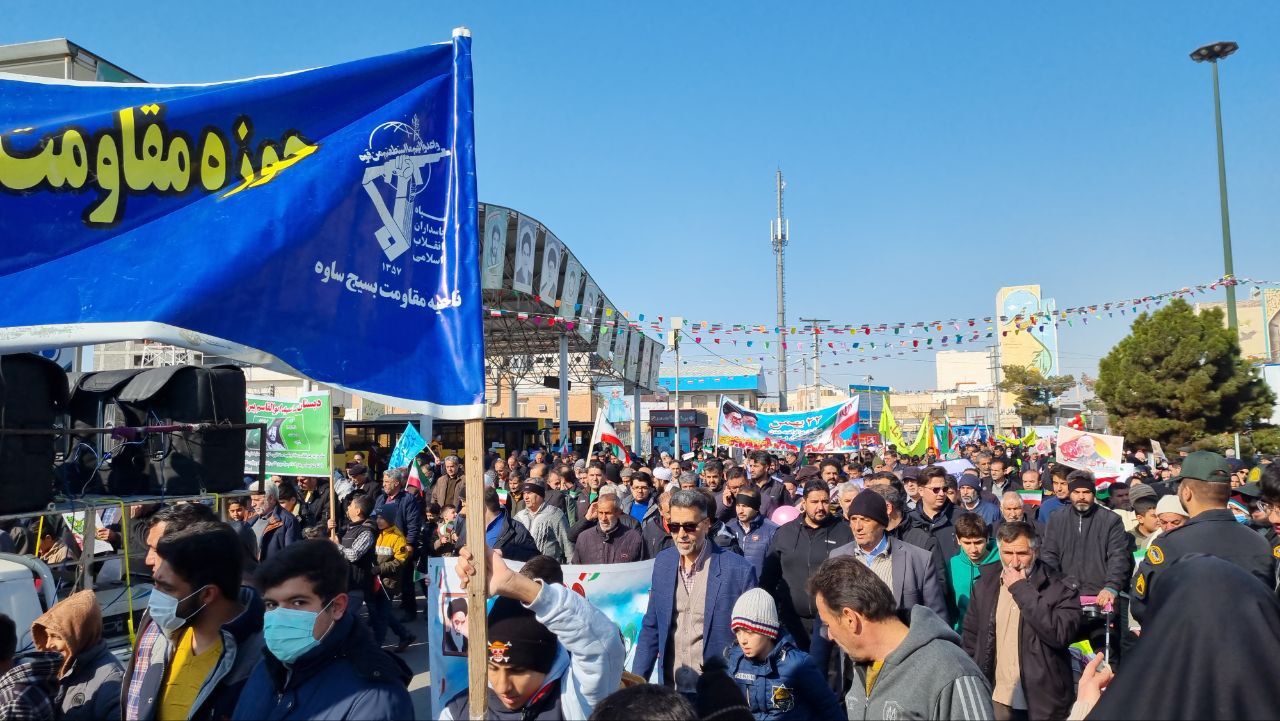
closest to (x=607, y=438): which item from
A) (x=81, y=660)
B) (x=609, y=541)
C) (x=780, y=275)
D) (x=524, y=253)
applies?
(x=524, y=253)

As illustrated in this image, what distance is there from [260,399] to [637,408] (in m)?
26.5

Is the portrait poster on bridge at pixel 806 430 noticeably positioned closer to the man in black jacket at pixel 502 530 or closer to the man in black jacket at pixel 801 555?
the man in black jacket at pixel 502 530

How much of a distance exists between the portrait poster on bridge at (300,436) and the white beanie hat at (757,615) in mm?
7858

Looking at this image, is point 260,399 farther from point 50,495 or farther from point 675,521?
point 675,521

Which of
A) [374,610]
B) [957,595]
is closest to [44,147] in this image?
[957,595]

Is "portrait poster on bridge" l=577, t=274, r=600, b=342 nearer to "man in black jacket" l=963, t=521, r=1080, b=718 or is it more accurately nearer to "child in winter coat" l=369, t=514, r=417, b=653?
"child in winter coat" l=369, t=514, r=417, b=653

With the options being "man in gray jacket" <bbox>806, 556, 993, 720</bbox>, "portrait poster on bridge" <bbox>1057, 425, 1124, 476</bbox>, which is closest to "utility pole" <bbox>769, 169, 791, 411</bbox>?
"portrait poster on bridge" <bbox>1057, 425, 1124, 476</bbox>

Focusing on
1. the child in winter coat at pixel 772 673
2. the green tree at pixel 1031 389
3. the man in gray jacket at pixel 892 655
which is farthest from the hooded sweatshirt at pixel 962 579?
→ the green tree at pixel 1031 389

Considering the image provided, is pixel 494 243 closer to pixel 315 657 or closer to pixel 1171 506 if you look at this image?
pixel 1171 506

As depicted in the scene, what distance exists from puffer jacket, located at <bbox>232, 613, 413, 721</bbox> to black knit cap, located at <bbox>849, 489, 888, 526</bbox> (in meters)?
3.24

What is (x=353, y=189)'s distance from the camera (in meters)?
3.25

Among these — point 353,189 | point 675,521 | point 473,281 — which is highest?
point 353,189

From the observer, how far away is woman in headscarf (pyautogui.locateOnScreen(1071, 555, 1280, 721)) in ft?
5.04

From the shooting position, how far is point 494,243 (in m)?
22.8
